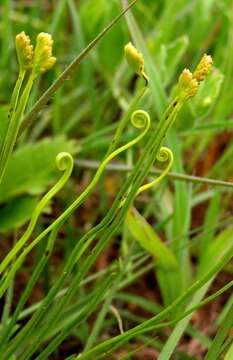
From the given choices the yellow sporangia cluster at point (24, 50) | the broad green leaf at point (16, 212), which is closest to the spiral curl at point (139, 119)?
the yellow sporangia cluster at point (24, 50)

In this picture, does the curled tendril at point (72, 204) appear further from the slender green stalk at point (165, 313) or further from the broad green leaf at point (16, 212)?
the broad green leaf at point (16, 212)

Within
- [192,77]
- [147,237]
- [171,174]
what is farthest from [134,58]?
[147,237]

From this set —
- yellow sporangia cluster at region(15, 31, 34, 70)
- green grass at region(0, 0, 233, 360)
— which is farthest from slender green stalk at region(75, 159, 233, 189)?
yellow sporangia cluster at region(15, 31, 34, 70)

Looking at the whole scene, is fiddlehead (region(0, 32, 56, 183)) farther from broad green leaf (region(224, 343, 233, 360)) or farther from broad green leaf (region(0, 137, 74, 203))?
broad green leaf (region(0, 137, 74, 203))

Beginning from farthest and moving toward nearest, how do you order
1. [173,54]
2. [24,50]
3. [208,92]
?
[173,54]
[208,92]
[24,50]

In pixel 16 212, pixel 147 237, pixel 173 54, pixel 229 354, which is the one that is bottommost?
pixel 229 354

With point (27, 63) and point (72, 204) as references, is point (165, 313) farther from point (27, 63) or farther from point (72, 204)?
point (27, 63)

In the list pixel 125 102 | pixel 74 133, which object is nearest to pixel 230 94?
Answer: pixel 125 102
